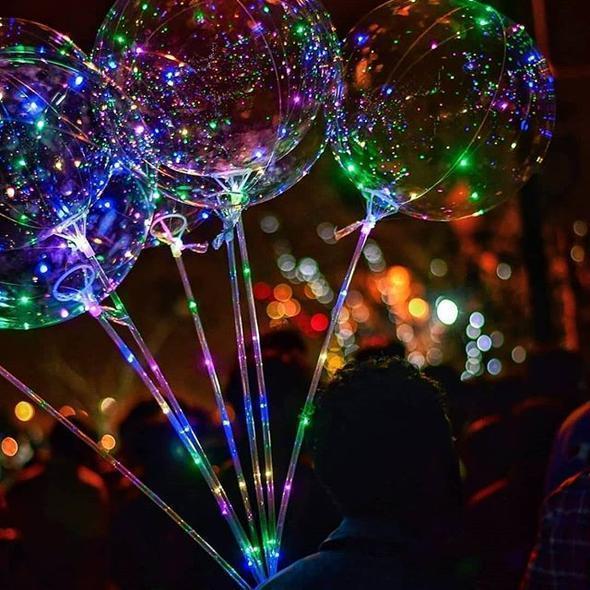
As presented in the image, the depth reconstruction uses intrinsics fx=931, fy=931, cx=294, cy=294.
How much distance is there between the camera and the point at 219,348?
5371mm

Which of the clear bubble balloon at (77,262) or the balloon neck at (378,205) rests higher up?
the clear bubble balloon at (77,262)

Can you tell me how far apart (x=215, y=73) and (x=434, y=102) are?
0.42m

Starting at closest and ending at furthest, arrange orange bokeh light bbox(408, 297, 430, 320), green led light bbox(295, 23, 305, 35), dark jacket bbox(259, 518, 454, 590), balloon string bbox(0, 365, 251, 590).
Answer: dark jacket bbox(259, 518, 454, 590) < balloon string bbox(0, 365, 251, 590) < green led light bbox(295, 23, 305, 35) < orange bokeh light bbox(408, 297, 430, 320)

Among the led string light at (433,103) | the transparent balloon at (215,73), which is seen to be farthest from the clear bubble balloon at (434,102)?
the transparent balloon at (215,73)

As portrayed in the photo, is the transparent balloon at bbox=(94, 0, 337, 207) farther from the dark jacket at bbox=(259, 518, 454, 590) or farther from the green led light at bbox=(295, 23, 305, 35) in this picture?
the dark jacket at bbox=(259, 518, 454, 590)

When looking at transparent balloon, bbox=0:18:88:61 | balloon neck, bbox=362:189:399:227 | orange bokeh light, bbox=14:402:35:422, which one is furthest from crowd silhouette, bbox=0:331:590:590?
orange bokeh light, bbox=14:402:35:422

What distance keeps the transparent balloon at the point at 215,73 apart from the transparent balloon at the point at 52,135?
0.17 feet

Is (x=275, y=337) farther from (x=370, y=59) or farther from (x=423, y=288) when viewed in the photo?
(x=423, y=288)

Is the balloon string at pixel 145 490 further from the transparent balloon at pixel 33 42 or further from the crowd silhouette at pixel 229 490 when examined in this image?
the transparent balloon at pixel 33 42

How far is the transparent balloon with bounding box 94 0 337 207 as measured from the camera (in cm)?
148

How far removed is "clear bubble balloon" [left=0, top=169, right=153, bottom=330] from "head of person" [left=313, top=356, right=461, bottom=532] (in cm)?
60

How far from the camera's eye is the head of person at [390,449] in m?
1.08

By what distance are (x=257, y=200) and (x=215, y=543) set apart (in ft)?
2.62

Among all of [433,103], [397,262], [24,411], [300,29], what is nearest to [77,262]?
[300,29]
